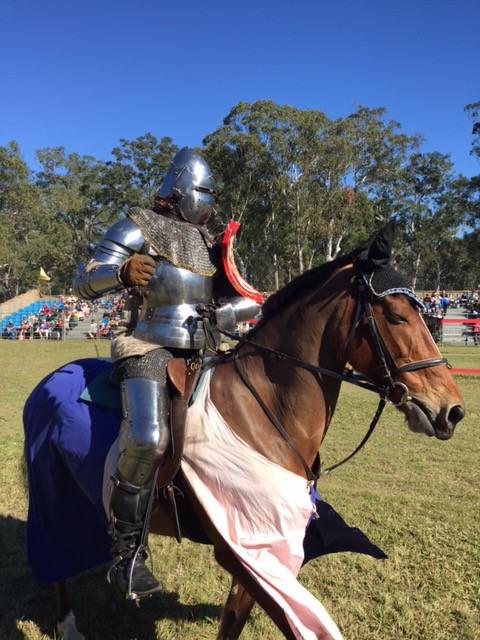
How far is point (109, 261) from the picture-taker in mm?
2697

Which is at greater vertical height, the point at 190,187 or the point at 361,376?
the point at 190,187

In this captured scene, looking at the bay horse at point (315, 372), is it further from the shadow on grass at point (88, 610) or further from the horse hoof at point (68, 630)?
the horse hoof at point (68, 630)

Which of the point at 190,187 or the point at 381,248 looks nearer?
the point at 381,248

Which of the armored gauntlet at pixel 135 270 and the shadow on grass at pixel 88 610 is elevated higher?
the armored gauntlet at pixel 135 270

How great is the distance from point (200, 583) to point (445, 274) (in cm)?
6475

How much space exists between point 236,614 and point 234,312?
169 centimetres

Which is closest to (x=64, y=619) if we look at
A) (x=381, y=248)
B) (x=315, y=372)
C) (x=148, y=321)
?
(x=148, y=321)

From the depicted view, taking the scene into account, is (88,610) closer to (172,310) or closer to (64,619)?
(64,619)

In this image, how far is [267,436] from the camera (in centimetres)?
257

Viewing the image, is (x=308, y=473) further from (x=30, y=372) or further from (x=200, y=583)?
(x=30, y=372)

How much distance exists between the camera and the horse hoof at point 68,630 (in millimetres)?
3129

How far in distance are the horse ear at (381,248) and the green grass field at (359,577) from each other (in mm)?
2290

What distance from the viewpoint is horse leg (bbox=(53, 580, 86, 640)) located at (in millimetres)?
3139

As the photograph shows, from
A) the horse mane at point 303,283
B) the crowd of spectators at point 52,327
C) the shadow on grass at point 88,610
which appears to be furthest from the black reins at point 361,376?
the crowd of spectators at point 52,327
